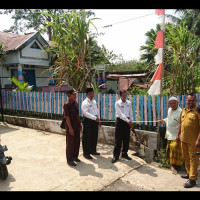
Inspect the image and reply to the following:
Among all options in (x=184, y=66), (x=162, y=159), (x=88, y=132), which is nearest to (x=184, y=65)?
(x=184, y=66)

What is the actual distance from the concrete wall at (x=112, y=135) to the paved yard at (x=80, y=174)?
26 centimetres

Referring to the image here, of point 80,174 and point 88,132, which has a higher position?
point 88,132

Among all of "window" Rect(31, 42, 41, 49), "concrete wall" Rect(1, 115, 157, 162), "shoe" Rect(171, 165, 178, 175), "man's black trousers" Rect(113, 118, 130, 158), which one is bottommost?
"shoe" Rect(171, 165, 178, 175)

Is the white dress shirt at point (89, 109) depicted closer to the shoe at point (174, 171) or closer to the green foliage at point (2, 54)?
the shoe at point (174, 171)

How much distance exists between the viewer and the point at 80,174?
3318mm

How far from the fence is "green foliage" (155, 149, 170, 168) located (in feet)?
2.13

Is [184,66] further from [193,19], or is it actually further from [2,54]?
[193,19]

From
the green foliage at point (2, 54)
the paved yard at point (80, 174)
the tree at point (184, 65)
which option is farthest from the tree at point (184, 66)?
the green foliage at point (2, 54)

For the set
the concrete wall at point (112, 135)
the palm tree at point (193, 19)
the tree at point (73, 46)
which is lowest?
the concrete wall at point (112, 135)

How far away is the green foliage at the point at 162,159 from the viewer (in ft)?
12.5

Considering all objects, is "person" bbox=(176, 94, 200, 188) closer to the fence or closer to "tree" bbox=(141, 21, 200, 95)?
the fence

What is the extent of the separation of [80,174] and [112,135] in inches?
67.5

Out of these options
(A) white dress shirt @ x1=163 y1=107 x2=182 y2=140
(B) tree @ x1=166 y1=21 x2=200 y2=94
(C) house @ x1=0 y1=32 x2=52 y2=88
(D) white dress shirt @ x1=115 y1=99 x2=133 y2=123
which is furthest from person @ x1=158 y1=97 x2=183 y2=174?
(C) house @ x1=0 y1=32 x2=52 y2=88

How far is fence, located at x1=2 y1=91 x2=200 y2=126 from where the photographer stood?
4303mm
